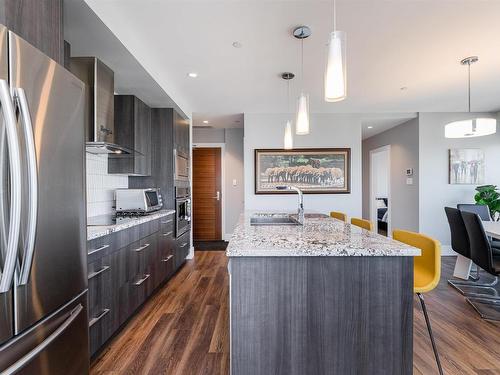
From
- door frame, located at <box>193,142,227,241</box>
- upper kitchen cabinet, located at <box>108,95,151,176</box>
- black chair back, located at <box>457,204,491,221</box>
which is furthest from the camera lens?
door frame, located at <box>193,142,227,241</box>

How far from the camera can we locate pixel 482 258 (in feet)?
8.09

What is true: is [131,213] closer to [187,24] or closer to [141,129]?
[141,129]

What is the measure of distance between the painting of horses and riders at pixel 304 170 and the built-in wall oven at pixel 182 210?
120 centimetres

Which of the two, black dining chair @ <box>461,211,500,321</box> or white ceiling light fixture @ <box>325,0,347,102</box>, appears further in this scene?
black dining chair @ <box>461,211,500,321</box>

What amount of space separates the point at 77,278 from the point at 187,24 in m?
1.93

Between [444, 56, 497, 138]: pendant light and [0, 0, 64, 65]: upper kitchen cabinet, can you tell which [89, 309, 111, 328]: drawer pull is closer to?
[0, 0, 64, 65]: upper kitchen cabinet

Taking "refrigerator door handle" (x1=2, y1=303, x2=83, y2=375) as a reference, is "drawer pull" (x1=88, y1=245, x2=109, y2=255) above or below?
above

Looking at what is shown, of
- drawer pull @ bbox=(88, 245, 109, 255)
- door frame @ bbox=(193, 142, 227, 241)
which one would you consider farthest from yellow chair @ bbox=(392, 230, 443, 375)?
door frame @ bbox=(193, 142, 227, 241)

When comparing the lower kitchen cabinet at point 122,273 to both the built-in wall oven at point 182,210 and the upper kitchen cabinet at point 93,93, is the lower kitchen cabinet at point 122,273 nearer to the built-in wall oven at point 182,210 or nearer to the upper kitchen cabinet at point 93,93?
the built-in wall oven at point 182,210

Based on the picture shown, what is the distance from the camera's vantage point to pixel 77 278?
4.22 ft

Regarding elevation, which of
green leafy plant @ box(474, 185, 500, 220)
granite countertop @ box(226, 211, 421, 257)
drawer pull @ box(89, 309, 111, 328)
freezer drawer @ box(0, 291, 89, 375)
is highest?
green leafy plant @ box(474, 185, 500, 220)

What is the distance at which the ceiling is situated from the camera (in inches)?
75.5

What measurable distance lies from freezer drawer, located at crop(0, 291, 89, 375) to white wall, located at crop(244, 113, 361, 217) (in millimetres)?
3483

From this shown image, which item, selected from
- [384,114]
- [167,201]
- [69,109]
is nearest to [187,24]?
[69,109]
